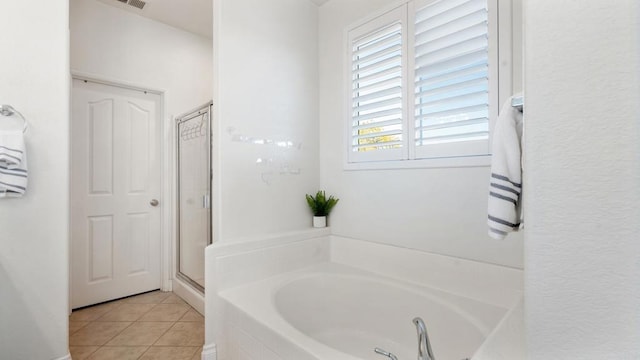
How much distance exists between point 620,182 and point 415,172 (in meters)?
1.42

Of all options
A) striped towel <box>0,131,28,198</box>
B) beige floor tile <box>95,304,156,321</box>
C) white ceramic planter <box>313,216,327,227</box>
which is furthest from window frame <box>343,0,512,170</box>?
beige floor tile <box>95,304,156,321</box>

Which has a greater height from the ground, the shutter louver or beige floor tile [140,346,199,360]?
the shutter louver

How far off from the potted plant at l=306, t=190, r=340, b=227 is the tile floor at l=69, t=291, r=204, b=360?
3.97ft

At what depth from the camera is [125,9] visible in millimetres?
2705

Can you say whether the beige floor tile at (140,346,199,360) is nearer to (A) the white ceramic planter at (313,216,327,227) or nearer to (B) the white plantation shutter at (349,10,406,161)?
(A) the white ceramic planter at (313,216,327,227)

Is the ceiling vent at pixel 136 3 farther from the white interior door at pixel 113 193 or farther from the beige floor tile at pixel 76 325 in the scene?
the beige floor tile at pixel 76 325

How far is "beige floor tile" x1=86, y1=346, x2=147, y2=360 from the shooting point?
6.10 feet

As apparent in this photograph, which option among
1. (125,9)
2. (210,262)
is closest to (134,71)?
(125,9)

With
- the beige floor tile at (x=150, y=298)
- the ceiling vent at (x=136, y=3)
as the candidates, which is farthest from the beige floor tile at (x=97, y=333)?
the ceiling vent at (x=136, y=3)

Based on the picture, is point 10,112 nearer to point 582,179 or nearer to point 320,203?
point 320,203

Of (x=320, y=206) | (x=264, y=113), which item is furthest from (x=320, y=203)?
(x=264, y=113)

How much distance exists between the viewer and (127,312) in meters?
2.47

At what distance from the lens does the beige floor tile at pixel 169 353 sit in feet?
6.11

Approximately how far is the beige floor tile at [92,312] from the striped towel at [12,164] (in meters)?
1.39
